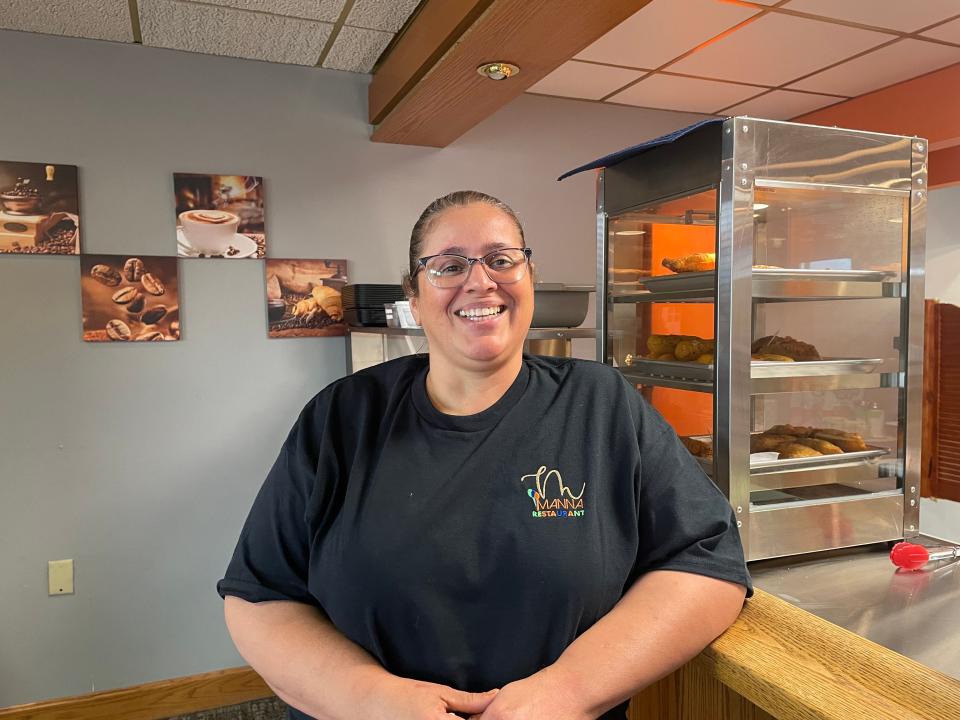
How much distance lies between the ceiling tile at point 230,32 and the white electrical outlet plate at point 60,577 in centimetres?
207

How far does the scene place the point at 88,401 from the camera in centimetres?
274

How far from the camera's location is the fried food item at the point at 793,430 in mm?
1667

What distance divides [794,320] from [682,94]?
220 centimetres

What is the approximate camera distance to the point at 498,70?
7.51 feet

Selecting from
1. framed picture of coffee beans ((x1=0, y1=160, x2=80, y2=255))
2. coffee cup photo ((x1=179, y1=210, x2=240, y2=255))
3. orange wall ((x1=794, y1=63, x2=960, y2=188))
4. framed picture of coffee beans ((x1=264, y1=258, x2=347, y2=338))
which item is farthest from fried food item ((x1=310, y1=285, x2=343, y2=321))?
orange wall ((x1=794, y1=63, x2=960, y2=188))

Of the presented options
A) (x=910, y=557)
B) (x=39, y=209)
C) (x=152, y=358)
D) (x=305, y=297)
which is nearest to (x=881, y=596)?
(x=910, y=557)

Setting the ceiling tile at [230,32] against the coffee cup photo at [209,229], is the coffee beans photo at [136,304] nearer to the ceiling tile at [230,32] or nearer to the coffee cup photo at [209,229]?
the coffee cup photo at [209,229]

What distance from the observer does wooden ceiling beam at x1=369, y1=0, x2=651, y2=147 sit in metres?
1.91

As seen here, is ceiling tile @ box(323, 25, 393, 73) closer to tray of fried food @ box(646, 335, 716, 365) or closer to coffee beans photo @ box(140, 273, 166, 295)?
coffee beans photo @ box(140, 273, 166, 295)

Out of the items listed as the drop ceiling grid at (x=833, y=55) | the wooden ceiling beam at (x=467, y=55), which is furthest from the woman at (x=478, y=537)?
the drop ceiling grid at (x=833, y=55)

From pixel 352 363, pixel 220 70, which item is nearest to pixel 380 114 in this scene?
pixel 220 70

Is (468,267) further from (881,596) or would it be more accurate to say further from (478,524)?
(881,596)

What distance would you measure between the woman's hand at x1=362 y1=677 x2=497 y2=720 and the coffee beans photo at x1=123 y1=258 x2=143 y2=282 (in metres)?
2.26

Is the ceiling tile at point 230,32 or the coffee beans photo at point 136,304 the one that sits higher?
the ceiling tile at point 230,32
